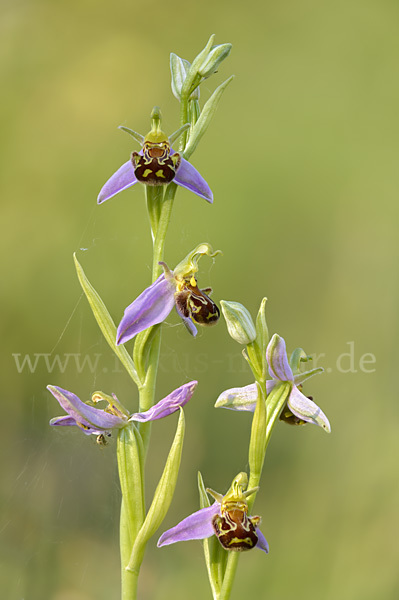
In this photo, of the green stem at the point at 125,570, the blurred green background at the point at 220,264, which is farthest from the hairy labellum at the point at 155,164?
the blurred green background at the point at 220,264

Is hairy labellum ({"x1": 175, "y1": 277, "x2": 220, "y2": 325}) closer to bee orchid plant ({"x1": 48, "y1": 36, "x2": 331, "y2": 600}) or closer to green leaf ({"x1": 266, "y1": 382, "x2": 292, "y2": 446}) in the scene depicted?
bee orchid plant ({"x1": 48, "y1": 36, "x2": 331, "y2": 600})

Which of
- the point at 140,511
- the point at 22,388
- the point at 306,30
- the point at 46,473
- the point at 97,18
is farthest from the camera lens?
the point at 306,30

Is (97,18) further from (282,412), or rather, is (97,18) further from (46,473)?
(282,412)

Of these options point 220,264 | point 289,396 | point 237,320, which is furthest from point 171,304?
point 220,264

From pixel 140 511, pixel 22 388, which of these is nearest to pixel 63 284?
pixel 22 388

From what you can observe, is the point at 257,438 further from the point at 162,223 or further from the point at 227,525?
the point at 162,223

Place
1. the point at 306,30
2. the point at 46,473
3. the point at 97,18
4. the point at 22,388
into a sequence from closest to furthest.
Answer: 1. the point at 46,473
2. the point at 22,388
3. the point at 97,18
4. the point at 306,30
